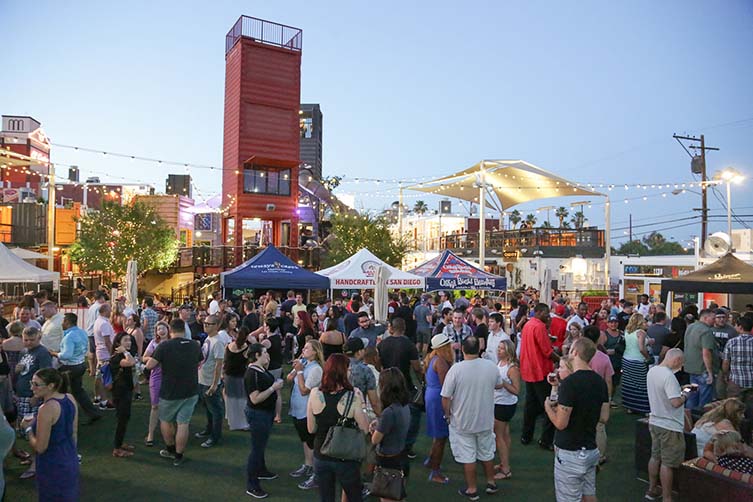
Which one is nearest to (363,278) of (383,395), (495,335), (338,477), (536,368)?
(495,335)

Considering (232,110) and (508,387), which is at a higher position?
(232,110)

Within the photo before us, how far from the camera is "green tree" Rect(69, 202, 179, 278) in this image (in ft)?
73.9

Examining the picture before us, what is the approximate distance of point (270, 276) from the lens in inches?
532

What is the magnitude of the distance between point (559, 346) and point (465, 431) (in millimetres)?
4087

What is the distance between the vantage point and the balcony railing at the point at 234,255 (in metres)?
23.6

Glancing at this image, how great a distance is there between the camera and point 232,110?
25.1 metres

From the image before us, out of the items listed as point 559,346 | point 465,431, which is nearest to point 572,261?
point 559,346

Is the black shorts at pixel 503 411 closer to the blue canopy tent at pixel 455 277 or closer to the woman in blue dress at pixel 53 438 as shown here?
the woman in blue dress at pixel 53 438

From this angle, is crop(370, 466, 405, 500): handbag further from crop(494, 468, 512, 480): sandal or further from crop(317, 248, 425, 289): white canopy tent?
crop(317, 248, 425, 289): white canopy tent

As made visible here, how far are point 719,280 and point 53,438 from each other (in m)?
11.6

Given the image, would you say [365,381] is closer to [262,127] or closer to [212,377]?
[212,377]

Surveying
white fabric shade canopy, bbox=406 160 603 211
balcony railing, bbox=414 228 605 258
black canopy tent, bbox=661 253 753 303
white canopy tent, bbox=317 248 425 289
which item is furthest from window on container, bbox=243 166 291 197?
black canopy tent, bbox=661 253 753 303

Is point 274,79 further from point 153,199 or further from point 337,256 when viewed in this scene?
point 153,199

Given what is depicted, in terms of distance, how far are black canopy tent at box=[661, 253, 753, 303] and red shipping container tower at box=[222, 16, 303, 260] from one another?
17800mm
